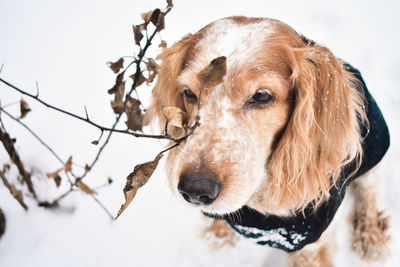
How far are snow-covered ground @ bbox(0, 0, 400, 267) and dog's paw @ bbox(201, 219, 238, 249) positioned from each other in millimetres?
55

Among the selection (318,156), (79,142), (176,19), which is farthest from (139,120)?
(176,19)

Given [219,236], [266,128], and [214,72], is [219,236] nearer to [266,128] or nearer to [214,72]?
[266,128]

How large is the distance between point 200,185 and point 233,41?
2.43 ft

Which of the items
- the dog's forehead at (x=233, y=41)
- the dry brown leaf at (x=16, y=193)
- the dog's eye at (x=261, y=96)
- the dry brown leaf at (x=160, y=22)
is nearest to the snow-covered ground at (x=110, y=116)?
the dry brown leaf at (x=16, y=193)

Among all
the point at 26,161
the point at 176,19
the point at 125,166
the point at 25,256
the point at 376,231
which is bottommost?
the point at 376,231

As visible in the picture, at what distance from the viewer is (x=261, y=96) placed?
1521 millimetres

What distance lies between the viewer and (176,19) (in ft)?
12.2

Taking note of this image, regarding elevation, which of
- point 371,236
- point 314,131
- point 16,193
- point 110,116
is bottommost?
point 371,236

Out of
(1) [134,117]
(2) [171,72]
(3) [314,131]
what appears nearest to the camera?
(1) [134,117]

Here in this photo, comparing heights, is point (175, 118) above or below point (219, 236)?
above

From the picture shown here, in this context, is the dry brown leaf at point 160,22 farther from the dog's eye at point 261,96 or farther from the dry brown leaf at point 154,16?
the dog's eye at point 261,96

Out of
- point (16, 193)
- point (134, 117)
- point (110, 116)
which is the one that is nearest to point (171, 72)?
point (134, 117)

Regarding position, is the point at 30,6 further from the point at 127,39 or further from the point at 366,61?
the point at 366,61

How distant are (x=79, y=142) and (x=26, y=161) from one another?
1.53 feet
